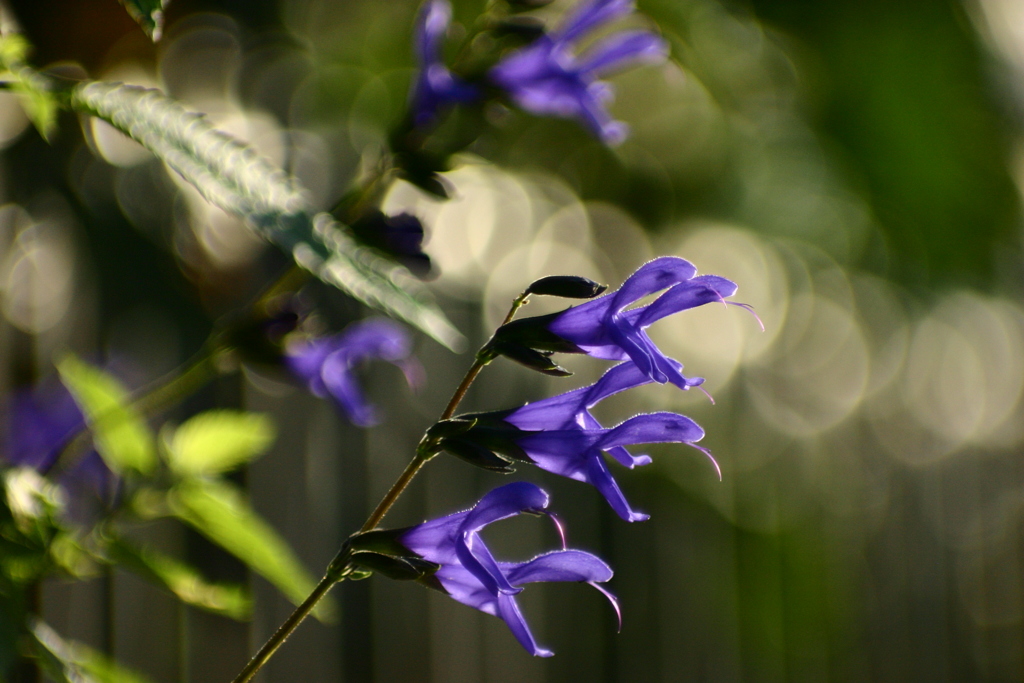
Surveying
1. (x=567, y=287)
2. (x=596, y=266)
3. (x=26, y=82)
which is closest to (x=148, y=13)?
(x=26, y=82)

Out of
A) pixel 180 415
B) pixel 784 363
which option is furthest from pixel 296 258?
pixel 784 363

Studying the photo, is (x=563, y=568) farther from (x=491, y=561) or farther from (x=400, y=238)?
(x=400, y=238)

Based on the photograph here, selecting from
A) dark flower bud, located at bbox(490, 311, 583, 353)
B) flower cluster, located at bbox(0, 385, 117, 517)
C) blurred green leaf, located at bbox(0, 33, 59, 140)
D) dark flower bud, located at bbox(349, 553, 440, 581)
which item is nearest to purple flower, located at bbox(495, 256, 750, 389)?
dark flower bud, located at bbox(490, 311, 583, 353)

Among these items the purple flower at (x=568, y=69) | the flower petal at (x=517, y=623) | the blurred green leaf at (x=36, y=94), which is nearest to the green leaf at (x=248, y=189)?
the blurred green leaf at (x=36, y=94)

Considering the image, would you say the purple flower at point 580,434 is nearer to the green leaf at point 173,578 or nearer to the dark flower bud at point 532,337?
the dark flower bud at point 532,337

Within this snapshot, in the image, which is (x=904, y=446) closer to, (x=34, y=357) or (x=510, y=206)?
(x=510, y=206)

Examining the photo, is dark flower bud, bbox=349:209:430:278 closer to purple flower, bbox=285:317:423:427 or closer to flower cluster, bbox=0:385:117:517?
purple flower, bbox=285:317:423:427
